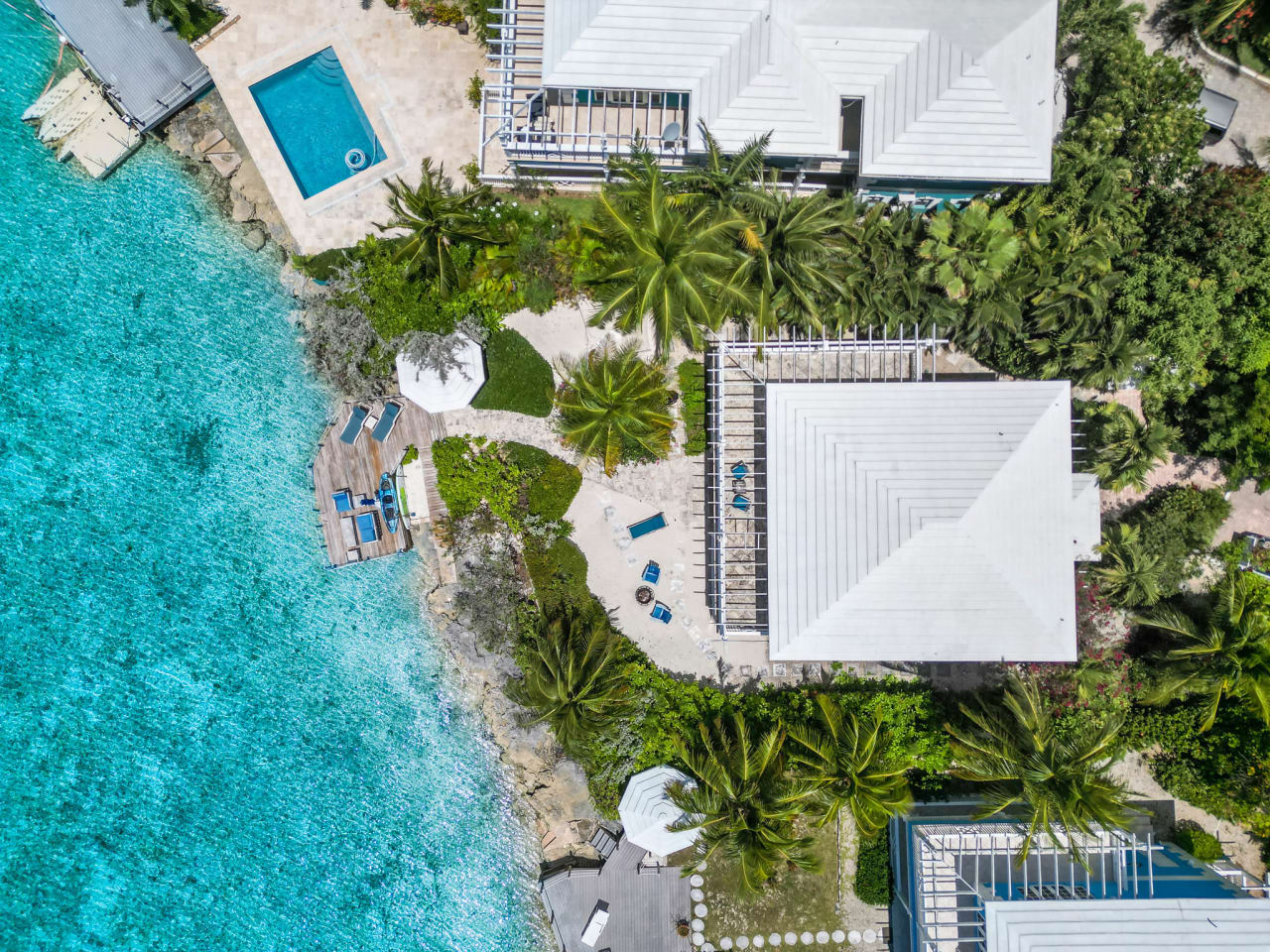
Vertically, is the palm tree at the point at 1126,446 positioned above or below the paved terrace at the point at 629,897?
above

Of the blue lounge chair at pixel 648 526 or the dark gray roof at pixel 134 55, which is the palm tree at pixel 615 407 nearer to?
the blue lounge chair at pixel 648 526

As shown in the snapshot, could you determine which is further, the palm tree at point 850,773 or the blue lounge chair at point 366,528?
the blue lounge chair at point 366,528

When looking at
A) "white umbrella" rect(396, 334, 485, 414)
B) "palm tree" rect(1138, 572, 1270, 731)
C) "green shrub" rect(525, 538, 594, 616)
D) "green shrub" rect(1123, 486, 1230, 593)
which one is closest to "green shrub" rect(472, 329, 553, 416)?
"white umbrella" rect(396, 334, 485, 414)

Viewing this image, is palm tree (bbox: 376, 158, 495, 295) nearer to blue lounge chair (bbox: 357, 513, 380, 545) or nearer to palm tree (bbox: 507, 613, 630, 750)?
blue lounge chair (bbox: 357, 513, 380, 545)

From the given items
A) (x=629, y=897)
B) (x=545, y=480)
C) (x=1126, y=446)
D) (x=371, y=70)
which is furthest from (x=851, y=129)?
(x=629, y=897)

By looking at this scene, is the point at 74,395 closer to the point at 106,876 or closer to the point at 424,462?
the point at 424,462

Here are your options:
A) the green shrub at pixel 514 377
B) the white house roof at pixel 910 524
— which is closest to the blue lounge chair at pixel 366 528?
the green shrub at pixel 514 377

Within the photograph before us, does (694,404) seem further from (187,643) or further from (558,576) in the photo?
(187,643)

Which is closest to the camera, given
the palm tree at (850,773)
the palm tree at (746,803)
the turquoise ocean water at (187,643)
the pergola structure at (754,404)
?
the palm tree at (850,773)
